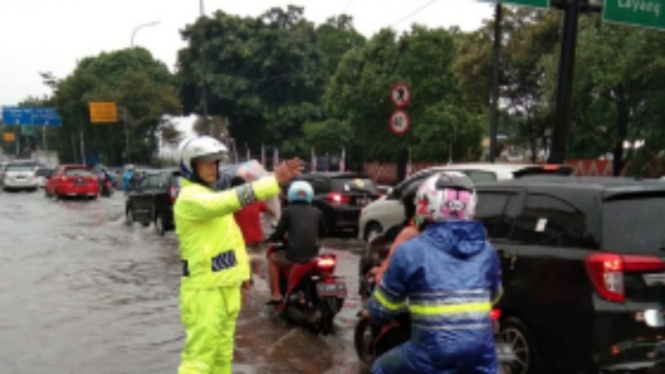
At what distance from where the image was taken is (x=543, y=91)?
681 inches

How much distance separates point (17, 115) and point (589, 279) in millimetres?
63153

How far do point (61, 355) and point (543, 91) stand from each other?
1444 centimetres

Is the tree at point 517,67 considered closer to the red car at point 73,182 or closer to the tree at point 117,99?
the red car at point 73,182

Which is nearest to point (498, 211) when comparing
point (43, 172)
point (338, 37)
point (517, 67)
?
point (517, 67)

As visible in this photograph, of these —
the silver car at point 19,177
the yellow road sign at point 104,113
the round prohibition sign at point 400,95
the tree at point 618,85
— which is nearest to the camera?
the round prohibition sign at point 400,95

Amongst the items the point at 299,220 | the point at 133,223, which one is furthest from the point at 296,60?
the point at 299,220

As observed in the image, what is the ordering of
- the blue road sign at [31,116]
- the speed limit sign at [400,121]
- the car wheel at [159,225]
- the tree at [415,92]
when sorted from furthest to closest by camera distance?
the blue road sign at [31,116] < the tree at [415,92] < the car wheel at [159,225] < the speed limit sign at [400,121]

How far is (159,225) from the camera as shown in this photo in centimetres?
1627

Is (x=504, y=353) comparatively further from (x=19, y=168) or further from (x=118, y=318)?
(x=19, y=168)

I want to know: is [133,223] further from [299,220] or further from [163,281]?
[299,220]

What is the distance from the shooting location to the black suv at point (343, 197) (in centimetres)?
1473

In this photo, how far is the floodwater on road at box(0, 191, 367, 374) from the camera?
593cm

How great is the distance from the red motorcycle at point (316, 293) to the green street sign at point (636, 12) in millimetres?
6859

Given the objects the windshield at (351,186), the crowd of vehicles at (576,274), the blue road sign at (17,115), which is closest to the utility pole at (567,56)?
the crowd of vehicles at (576,274)
